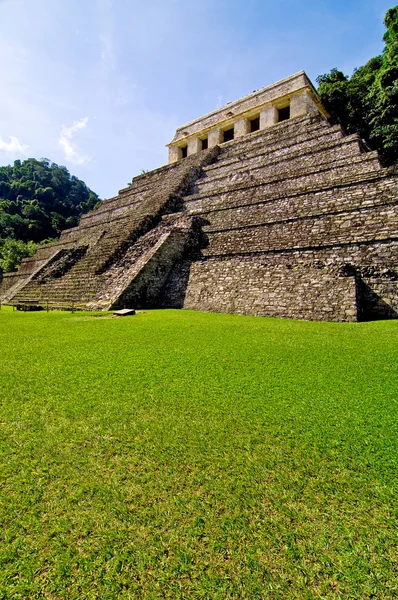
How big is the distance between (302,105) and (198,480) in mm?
22570

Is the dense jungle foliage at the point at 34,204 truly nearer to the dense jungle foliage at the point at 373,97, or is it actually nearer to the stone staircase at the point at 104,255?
the stone staircase at the point at 104,255

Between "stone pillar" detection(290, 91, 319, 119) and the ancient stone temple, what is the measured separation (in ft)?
6.88

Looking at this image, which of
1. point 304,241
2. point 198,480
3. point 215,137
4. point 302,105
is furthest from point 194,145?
point 198,480

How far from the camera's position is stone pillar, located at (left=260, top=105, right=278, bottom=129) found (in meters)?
19.7

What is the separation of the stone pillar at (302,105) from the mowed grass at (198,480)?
20.1 metres

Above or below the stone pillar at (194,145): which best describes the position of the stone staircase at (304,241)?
below

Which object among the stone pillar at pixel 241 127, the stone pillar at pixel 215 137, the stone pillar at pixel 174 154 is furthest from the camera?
the stone pillar at pixel 174 154

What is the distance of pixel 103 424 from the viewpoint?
2.30 m

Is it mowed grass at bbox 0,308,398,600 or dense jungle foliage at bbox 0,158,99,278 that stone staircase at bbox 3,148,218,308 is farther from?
dense jungle foliage at bbox 0,158,99,278

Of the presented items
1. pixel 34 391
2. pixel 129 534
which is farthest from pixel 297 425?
pixel 34 391

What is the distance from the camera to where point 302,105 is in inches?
724

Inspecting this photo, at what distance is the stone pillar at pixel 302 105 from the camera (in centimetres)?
1833

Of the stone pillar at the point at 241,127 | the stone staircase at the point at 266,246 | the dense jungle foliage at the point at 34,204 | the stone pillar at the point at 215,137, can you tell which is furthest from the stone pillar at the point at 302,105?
the dense jungle foliage at the point at 34,204

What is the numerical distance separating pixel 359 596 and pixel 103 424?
1.84 metres
